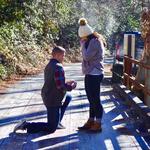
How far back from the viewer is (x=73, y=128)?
8.84 meters

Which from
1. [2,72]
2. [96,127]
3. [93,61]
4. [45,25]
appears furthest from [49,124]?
[45,25]

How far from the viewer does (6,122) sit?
9406 millimetres

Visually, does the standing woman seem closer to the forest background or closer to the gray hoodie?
the gray hoodie

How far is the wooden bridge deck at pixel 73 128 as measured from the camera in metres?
7.57

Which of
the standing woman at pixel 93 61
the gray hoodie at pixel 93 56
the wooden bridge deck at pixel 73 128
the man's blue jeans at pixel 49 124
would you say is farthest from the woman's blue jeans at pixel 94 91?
the man's blue jeans at pixel 49 124

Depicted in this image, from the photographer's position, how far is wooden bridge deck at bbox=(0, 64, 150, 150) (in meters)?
7.57

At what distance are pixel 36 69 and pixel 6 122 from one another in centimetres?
1331

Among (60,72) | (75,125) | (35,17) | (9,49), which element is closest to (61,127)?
(75,125)

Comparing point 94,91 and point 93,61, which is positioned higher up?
point 93,61

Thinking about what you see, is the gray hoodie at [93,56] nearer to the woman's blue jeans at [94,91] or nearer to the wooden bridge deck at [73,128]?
the woman's blue jeans at [94,91]

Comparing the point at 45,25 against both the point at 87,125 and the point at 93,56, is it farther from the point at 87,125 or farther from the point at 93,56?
the point at 93,56

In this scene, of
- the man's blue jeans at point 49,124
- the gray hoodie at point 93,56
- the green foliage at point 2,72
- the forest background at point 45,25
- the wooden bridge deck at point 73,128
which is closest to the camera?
the wooden bridge deck at point 73,128

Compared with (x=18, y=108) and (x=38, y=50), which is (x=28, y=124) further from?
(x=38, y=50)

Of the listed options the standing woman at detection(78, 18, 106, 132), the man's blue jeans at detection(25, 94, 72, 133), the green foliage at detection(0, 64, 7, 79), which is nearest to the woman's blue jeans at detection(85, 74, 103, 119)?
the standing woman at detection(78, 18, 106, 132)
